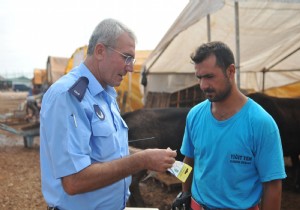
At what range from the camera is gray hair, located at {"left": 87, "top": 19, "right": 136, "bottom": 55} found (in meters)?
2.21

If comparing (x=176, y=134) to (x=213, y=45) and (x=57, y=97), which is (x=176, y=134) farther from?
(x=57, y=97)

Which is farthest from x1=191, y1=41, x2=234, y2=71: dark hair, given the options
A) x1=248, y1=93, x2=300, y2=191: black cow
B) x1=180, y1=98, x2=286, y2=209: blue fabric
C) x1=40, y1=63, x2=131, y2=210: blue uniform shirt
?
x1=248, y1=93, x2=300, y2=191: black cow

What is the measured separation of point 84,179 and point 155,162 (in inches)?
17.0

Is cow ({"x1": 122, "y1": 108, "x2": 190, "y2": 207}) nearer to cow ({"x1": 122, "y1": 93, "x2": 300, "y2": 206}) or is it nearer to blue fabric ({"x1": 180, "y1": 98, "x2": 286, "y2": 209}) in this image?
cow ({"x1": 122, "y1": 93, "x2": 300, "y2": 206})

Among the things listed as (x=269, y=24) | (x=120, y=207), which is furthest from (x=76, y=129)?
(x=269, y=24)

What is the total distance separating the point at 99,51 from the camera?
7.32ft

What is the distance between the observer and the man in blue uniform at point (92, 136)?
6.28 ft

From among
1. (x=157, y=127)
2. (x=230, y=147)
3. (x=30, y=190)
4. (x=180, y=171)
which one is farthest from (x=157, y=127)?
(x=180, y=171)

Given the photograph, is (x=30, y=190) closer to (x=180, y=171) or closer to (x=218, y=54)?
(x=180, y=171)

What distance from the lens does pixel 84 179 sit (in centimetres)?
190

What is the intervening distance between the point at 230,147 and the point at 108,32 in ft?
4.00

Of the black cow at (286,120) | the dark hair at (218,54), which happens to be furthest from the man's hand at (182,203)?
the black cow at (286,120)

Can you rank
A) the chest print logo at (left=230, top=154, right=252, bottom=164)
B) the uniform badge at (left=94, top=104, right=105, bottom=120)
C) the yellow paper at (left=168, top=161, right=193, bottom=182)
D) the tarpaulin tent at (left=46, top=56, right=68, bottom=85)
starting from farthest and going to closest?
the tarpaulin tent at (left=46, top=56, right=68, bottom=85) → the chest print logo at (left=230, top=154, right=252, bottom=164) → the yellow paper at (left=168, top=161, right=193, bottom=182) → the uniform badge at (left=94, top=104, right=105, bottom=120)

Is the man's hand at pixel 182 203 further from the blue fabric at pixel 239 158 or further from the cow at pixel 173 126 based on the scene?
the cow at pixel 173 126
